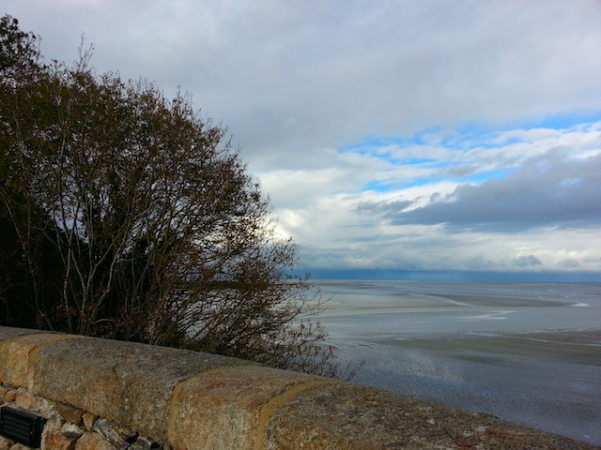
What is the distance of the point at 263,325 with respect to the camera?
7715mm

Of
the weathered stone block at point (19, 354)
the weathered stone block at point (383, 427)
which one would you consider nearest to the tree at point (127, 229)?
the weathered stone block at point (19, 354)

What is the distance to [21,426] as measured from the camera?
9.48 ft

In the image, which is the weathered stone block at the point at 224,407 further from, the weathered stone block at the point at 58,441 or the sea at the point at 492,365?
the sea at the point at 492,365

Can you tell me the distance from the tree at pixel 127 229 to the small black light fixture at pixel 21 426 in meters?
3.61

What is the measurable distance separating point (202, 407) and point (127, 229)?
5246 mm

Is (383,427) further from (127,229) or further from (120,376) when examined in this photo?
(127,229)

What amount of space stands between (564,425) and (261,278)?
210 inches

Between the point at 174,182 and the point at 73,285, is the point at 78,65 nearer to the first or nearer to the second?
the point at 174,182

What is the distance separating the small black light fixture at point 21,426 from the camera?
2807 mm

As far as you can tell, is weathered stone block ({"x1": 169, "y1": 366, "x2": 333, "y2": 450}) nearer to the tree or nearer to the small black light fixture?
the small black light fixture

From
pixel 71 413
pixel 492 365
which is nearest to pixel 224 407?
pixel 71 413

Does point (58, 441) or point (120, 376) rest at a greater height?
point (120, 376)

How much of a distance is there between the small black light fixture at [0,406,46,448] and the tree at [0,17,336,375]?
361cm

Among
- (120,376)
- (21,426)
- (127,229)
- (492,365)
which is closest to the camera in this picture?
(120,376)
